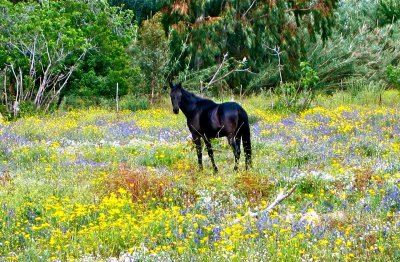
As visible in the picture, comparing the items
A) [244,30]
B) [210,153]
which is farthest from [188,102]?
[244,30]

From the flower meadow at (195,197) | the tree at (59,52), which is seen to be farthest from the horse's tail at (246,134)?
the tree at (59,52)

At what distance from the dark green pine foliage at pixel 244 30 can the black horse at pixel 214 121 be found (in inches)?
527

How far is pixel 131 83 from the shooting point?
2492 centimetres

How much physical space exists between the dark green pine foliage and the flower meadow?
435 inches

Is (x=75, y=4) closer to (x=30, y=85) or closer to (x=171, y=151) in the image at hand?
(x=30, y=85)

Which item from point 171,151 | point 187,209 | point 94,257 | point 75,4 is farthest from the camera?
point 75,4

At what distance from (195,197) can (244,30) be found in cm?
1844

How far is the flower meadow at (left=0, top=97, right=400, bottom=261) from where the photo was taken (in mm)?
6863

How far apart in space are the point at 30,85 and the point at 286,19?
12350mm

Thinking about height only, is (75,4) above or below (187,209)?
above

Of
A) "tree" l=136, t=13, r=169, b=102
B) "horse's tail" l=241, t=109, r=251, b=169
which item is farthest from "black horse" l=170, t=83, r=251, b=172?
"tree" l=136, t=13, r=169, b=102

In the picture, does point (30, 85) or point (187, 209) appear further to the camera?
point (30, 85)

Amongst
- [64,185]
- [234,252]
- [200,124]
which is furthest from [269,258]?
[200,124]

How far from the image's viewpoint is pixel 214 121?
1170cm
